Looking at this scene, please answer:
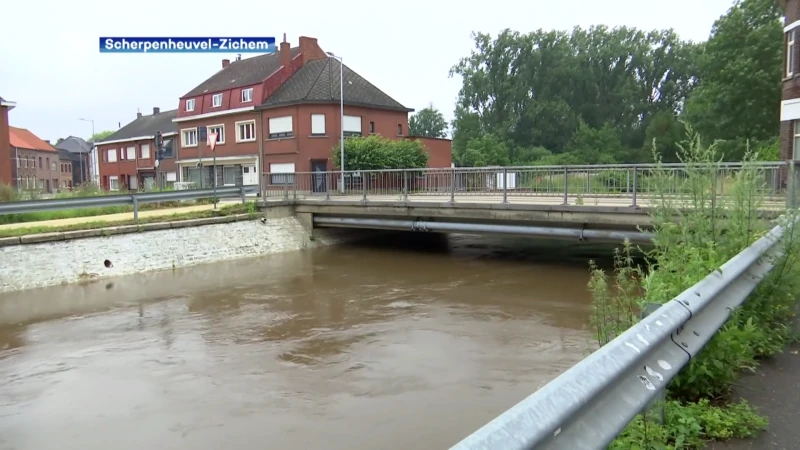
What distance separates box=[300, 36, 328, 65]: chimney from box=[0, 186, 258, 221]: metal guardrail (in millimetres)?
19884

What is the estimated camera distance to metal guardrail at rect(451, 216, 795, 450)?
1.57m

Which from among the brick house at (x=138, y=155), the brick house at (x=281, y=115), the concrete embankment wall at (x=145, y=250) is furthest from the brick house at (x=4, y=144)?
the concrete embankment wall at (x=145, y=250)

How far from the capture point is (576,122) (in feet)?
202

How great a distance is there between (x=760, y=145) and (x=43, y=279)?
3640 cm

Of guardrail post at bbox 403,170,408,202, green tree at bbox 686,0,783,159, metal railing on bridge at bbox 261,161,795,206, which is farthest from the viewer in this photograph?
green tree at bbox 686,0,783,159

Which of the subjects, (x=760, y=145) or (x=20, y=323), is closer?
(x=20, y=323)

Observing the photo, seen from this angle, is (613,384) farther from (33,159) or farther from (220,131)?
(33,159)

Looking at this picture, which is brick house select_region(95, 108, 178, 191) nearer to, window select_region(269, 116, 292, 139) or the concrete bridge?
window select_region(269, 116, 292, 139)

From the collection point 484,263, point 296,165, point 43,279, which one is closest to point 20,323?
point 43,279

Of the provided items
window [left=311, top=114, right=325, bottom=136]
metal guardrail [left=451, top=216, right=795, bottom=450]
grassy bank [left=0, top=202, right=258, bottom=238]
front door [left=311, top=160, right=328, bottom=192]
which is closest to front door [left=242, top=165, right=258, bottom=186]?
window [left=311, top=114, right=325, bottom=136]

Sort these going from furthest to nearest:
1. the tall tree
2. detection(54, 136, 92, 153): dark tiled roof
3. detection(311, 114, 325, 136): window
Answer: detection(54, 136, 92, 153): dark tiled roof → the tall tree → detection(311, 114, 325, 136): window

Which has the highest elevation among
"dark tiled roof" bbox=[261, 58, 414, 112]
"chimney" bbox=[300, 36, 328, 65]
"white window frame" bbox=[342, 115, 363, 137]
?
"chimney" bbox=[300, 36, 328, 65]

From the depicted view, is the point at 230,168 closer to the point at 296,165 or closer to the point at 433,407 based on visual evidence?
the point at 296,165

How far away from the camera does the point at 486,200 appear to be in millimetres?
16875
